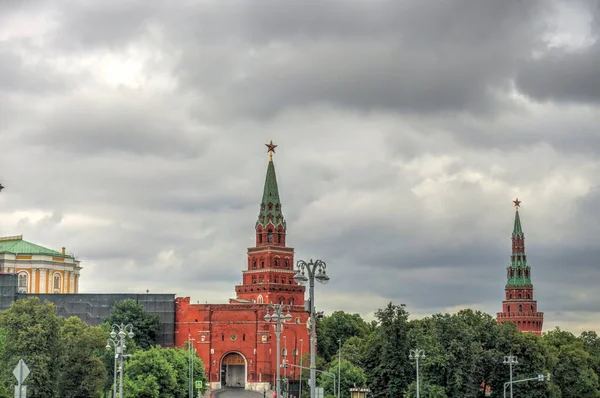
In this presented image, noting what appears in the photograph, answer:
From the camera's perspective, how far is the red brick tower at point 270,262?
16400 centimetres

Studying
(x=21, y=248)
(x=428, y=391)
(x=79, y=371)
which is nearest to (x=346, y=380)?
(x=428, y=391)

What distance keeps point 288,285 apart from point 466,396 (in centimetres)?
6190

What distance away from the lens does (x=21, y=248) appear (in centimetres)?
17288

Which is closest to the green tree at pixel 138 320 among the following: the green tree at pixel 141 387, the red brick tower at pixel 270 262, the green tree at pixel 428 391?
the red brick tower at pixel 270 262

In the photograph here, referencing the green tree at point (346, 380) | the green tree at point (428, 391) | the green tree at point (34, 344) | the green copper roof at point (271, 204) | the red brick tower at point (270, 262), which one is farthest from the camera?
the green copper roof at point (271, 204)

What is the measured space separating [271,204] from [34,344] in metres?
77.9

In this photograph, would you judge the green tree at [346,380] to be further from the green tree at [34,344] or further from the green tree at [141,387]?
the green tree at [34,344]

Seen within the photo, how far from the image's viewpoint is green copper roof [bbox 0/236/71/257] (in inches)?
6777

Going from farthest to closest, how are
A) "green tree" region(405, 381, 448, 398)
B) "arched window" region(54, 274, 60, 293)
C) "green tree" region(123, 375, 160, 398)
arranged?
"arched window" region(54, 274, 60, 293), "green tree" region(405, 381, 448, 398), "green tree" region(123, 375, 160, 398)

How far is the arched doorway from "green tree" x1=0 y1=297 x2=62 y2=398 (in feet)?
202

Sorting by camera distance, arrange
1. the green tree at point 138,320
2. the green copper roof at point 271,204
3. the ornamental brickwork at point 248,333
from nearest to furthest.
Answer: the green tree at point 138,320, the ornamental brickwork at point 248,333, the green copper roof at point 271,204

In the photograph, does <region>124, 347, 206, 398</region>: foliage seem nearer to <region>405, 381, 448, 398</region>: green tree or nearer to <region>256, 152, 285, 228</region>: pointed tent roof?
<region>405, 381, 448, 398</region>: green tree

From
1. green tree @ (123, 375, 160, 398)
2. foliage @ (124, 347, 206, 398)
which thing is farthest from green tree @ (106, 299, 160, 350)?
green tree @ (123, 375, 160, 398)

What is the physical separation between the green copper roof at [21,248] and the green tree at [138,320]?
26.2 m
